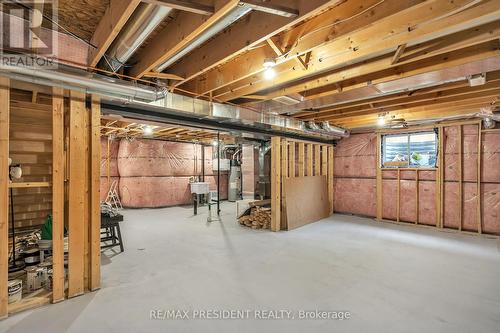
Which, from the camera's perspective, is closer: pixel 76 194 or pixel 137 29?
pixel 137 29

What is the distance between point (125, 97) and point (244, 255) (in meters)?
2.62

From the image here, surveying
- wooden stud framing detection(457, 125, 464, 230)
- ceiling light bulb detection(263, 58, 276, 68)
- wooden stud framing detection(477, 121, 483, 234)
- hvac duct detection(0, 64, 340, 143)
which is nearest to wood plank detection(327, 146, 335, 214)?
hvac duct detection(0, 64, 340, 143)

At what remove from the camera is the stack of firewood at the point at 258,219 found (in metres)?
5.41

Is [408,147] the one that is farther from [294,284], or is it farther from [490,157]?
[294,284]

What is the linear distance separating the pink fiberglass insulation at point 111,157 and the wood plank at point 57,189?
232 inches

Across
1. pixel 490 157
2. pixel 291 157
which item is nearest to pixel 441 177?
pixel 490 157

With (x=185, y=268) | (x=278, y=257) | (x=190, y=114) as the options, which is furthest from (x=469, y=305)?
(x=190, y=114)

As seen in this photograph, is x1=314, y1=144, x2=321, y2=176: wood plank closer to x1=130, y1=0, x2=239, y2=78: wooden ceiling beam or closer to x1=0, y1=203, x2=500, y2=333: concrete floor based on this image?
x1=0, y1=203, x2=500, y2=333: concrete floor

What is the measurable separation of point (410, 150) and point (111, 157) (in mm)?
8537

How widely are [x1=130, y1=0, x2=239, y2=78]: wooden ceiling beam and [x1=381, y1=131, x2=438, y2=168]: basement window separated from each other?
18.7ft

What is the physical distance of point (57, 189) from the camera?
2.48 meters

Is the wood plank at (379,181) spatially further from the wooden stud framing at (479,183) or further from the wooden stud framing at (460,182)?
the wooden stud framing at (479,183)

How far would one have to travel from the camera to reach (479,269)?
3.22 m

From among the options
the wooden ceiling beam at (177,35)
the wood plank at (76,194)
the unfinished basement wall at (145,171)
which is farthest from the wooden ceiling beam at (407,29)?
the unfinished basement wall at (145,171)
